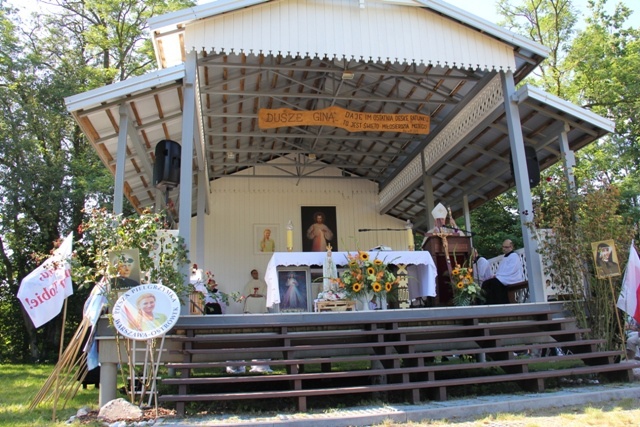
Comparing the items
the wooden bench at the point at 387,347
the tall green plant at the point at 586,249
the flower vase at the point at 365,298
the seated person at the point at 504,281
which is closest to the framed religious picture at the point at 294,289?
the flower vase at the point at 365,298

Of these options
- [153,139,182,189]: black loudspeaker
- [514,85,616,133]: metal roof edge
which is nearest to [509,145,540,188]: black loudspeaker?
[514,85,616,133]: metal roof edge

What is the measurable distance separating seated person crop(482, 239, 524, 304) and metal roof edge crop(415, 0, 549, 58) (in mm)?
3408

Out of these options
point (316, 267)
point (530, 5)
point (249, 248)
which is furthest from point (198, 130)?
point (530, 5)

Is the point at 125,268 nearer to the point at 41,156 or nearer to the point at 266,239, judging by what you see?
the point at 266,239

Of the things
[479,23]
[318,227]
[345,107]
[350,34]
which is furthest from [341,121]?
[318,227]

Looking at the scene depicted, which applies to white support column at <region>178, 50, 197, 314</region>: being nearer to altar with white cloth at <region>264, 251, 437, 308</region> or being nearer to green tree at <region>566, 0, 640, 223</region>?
altar with white cloth at <region>264, 251, 437, 308</region>

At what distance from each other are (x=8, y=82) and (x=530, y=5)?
Result: 2048 cm

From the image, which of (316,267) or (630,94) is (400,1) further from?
(630,94)

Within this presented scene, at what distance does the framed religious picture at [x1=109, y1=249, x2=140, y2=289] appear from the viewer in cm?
595

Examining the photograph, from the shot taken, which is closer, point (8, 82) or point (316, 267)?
point (316, 267)

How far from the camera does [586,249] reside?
7.39 m

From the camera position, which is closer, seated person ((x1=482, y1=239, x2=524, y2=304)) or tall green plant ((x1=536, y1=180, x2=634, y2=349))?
tall green plant ((x1=536, y1=180, x2=634, y2=349))

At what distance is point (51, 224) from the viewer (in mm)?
17422

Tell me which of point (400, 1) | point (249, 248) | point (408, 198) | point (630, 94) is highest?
point (630, 94)
